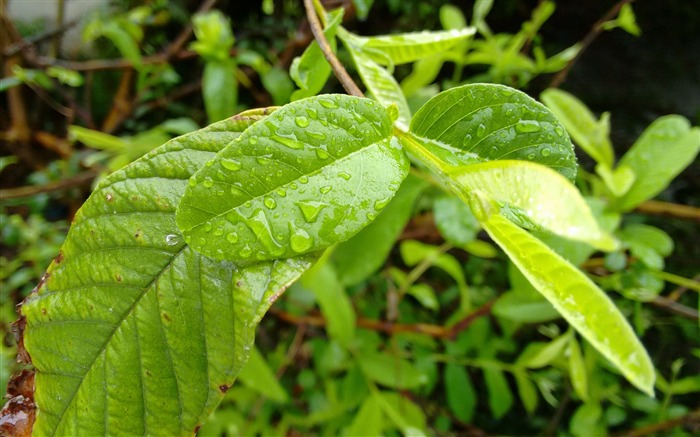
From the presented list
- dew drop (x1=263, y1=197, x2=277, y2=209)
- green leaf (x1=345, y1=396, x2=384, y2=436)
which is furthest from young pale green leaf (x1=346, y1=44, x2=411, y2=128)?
green leaf (x1=345, y1=396, x2=384, y2=436)

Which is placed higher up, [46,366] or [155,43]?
[46,366]

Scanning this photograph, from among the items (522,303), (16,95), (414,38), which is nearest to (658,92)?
(522,303)

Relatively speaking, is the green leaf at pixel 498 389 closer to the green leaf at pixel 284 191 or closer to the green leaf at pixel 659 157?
the green leaf at pixel 659 157

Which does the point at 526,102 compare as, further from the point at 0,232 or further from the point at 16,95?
the point at 16,95

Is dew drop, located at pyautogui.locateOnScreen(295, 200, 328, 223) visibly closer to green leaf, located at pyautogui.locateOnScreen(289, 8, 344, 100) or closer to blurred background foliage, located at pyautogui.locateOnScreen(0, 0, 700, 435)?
green leaf, located at pyautogui.locateOnScreen(289, 8, 344, 100)

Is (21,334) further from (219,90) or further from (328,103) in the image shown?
(219,90)

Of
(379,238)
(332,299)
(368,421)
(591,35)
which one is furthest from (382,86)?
(591,35)

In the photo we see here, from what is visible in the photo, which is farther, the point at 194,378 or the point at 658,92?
the point at 658,92

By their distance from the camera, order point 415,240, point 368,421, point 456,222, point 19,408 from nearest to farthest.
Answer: point 19,408
point 456,222
point 368,421
point 415,240
